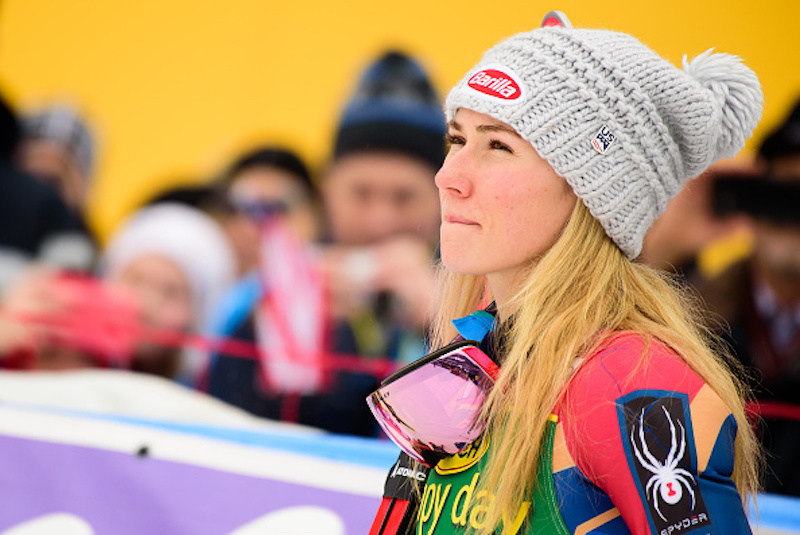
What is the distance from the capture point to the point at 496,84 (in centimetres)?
119

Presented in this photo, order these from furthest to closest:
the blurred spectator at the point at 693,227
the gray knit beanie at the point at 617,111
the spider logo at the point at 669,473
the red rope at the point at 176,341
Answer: the blurred spectator at the point at 693,227 < the red rope at the point at 176,341 < the gray knit beanie at the point at 617,111 < the spider logo at the point at 669,473

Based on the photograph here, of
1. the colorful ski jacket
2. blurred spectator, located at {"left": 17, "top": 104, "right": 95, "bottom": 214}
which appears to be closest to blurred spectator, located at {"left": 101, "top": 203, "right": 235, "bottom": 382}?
blurred spectator, located at {"left": 17, "top": 104, "right": 95, "bottom": 214}

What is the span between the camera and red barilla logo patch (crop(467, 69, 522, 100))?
118 centimetres

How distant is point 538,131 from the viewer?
3.77ft

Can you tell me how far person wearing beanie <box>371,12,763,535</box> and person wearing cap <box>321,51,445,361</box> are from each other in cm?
159

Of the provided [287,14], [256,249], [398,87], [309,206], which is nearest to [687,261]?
[398,87]

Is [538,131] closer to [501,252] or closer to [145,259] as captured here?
[501,252]

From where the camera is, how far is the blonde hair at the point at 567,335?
40.6 inches

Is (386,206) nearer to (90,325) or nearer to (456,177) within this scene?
(90,325)

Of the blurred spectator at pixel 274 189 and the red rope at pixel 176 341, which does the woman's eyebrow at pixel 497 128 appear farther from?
the blurred spectator at pixel 274 189

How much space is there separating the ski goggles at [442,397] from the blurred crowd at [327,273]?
124cm

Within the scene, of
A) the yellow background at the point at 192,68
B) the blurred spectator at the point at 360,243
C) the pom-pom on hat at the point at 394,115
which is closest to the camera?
the blurred spectator at the point at 360,243

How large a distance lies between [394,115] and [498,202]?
228cm

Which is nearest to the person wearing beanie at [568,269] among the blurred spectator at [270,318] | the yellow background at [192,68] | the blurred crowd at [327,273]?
the blurred crowd at [327,273]
